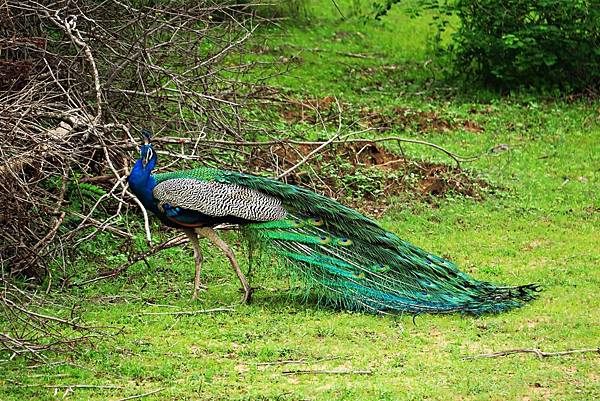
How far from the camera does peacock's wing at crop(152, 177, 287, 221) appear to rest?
7.45 m

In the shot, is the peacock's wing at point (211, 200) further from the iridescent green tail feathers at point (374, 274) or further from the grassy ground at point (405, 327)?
the grassy ground at point (405, 327)

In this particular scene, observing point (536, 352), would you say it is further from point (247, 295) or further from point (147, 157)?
point (147, 157)

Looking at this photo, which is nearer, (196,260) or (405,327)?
(405,327)

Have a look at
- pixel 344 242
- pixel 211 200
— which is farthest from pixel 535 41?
pixel 211 200

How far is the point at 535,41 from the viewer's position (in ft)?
46.4

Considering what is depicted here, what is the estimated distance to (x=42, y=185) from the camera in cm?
890

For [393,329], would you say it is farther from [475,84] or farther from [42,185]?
[475,84]

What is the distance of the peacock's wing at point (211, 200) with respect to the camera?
7.45m

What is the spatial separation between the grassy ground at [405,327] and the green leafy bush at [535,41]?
209 centimetres

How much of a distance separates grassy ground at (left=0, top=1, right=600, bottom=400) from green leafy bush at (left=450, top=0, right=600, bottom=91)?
209 centimetres

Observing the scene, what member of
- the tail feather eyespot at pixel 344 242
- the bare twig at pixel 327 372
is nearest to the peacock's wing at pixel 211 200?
the tail feather eyespot at pixel 344 242

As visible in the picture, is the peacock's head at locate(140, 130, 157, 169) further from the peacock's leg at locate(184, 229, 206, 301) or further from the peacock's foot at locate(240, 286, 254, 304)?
the peacock's foot at locate(240, 286, 254, 304)

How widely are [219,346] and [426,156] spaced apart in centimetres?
570

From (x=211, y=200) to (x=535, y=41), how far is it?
25.9 ft
